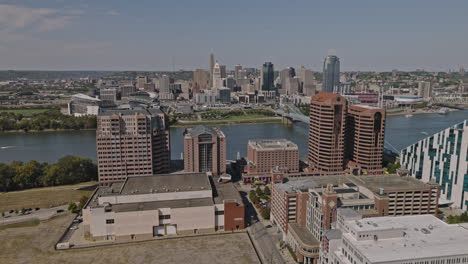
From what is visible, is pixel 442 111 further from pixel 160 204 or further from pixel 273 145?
pixel 160 204

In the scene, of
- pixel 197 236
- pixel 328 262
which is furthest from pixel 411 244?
pixel 197 236

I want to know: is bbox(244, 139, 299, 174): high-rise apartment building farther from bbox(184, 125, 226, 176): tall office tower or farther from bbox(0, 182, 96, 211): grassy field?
bbox(0, 182, 96, 211): grassy field

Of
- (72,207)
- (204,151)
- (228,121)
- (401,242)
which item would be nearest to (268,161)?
(204,151)

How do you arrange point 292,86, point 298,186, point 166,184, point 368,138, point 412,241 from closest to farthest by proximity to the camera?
point 412,241 < point 298,186 < point 166,184 < point 368,138 < point 292,86

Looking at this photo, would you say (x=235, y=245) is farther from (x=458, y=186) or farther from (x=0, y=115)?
(x=0, y=115)

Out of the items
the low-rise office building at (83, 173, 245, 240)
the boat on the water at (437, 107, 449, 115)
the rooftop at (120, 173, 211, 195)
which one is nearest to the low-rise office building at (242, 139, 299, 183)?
the rooftop at (120, 173, 211, 195)

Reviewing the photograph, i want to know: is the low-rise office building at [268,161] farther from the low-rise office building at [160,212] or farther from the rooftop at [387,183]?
the rooftop at [387,183]
